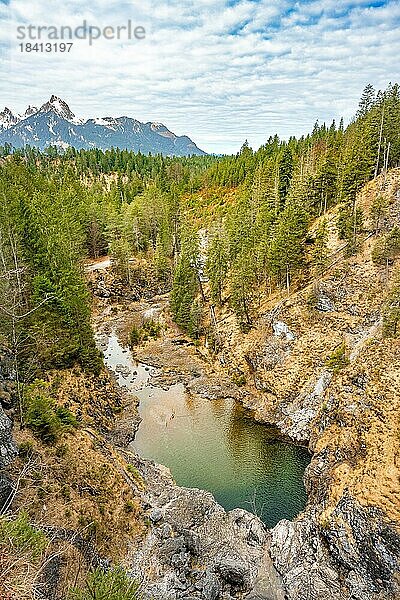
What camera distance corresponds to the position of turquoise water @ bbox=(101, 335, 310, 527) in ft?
103

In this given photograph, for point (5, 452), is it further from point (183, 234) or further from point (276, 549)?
point (183, 234)

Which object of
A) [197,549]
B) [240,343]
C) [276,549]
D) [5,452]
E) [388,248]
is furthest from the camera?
[240,343]

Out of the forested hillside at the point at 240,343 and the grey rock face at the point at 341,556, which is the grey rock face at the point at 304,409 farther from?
the grey rock face at the point at 341,556

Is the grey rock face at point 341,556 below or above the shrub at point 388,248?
below

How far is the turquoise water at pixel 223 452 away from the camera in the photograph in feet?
103

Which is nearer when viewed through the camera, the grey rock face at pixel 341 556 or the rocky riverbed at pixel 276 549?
the grey rock face at pixel 341 556

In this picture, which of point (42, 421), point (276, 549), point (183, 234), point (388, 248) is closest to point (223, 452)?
point (276, 549)

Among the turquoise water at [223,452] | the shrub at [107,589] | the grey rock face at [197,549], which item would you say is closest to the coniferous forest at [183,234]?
the turquoise water at [223,452]

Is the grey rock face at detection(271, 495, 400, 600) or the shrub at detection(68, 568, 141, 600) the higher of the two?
the shrub at detection(68, 568, 141, 600)

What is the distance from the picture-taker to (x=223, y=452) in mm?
36406

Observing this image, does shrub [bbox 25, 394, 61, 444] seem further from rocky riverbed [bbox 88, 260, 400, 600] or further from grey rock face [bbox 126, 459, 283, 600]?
rocky riverbed [bbox 88, 260, 400, 600]

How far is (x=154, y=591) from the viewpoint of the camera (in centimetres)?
2233

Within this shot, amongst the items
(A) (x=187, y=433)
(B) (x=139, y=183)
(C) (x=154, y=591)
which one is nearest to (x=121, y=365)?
(A) (x=187, y=433)

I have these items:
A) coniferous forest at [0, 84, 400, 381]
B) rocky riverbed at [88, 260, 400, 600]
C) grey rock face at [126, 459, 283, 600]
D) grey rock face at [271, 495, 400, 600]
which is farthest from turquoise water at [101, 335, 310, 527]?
coniferous forest at [0, 84, 400, 381]
